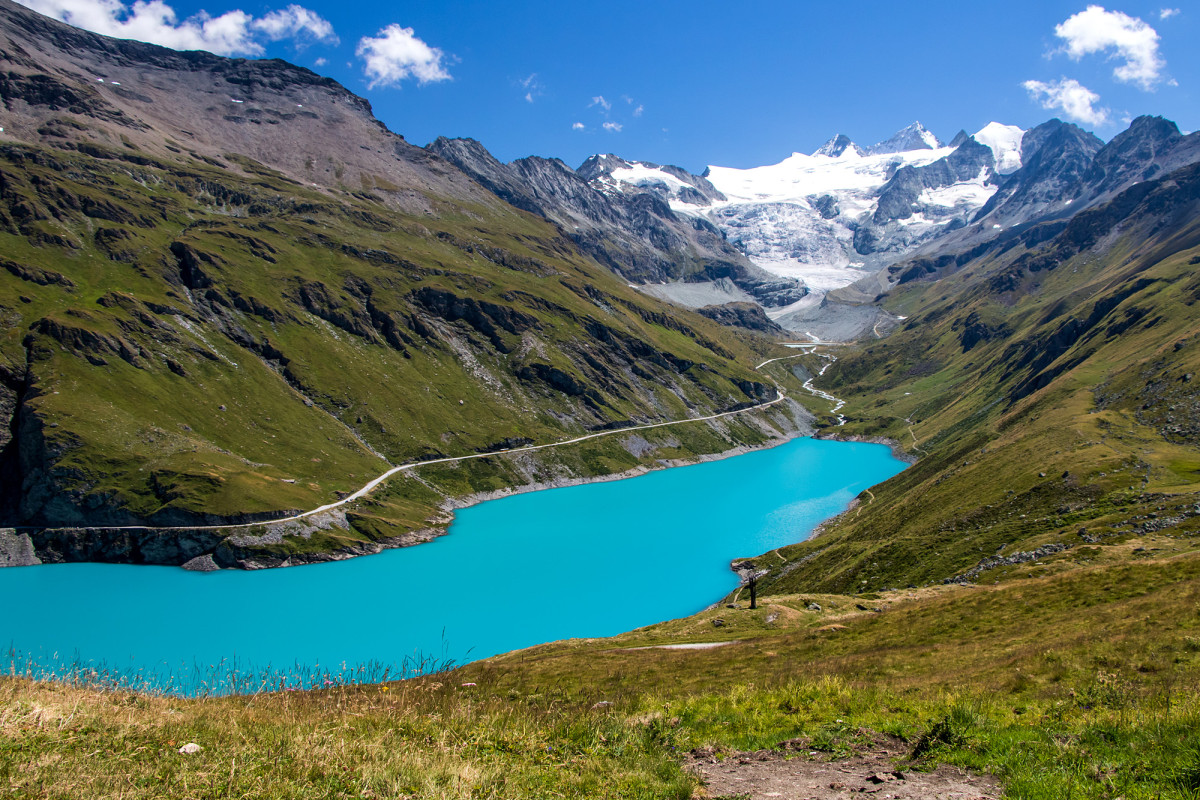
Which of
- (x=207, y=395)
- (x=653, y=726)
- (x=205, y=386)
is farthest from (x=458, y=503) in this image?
(x=653, y=726)

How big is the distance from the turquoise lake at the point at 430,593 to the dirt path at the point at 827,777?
4792 cm

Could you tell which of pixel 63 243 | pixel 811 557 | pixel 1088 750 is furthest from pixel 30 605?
pixel 63 243

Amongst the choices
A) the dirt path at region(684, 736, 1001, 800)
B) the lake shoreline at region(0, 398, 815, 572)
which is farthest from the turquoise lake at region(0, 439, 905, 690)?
the dirt path at region(684, 736, 1001, 800)

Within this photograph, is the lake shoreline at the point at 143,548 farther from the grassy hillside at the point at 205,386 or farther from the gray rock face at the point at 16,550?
the grassy hillside at the point at 205,386

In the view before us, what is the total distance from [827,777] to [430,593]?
8305 centimetres

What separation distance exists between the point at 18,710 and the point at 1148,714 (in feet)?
67.6

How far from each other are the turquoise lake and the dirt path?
47.9m

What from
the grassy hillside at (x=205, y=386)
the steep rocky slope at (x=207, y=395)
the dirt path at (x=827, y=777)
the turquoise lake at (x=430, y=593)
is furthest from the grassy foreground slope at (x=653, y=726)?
the grassy hillside at (x=205, y=386)

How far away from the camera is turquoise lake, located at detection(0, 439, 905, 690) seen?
67.9m

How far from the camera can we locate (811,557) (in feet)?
263

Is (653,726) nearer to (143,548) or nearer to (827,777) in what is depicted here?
(827,777)

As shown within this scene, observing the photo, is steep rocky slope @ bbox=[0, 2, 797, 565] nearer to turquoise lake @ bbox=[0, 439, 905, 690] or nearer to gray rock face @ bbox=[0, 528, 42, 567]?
gray rock face @ bbox=[0, 528, 42, 567]

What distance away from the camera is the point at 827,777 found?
36.7ft

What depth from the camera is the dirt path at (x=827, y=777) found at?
10.1 meters
